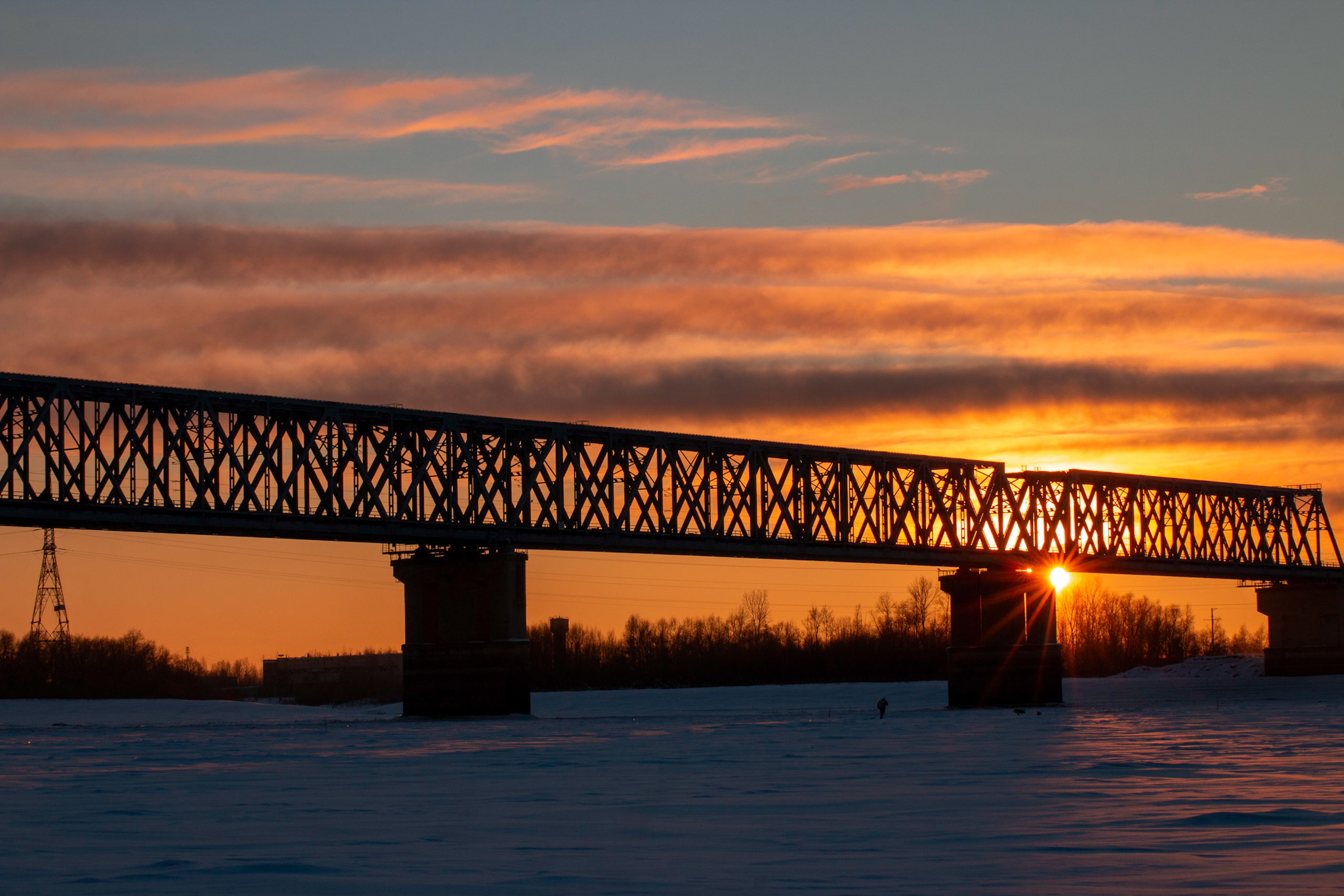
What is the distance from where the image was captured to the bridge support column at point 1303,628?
5207 inches

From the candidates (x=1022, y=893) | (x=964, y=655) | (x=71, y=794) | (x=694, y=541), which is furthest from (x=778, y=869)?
(x=964, y=655)

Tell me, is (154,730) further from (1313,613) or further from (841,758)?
(1313,613)

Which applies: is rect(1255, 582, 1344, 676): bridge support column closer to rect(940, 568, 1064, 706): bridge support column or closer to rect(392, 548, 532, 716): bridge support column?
rect(940, 568, 1064, 706): bridge support column

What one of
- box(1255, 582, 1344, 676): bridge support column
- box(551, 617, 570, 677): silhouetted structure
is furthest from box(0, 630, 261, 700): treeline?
box(1255, 582, 1344, 676): bridge support column

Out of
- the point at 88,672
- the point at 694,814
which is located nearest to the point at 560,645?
the point at 88,672

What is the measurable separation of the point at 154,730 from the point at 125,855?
52191 millimetres

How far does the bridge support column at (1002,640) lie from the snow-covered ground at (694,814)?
162 ft

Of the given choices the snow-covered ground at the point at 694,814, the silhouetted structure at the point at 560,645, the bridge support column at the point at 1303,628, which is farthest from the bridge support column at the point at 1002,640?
the silhouetted structure at the point at 560,645

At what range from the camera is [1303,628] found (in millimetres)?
135500

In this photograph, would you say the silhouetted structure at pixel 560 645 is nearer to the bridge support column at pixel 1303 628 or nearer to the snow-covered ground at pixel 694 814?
the bridge support column at pixel 1303 628

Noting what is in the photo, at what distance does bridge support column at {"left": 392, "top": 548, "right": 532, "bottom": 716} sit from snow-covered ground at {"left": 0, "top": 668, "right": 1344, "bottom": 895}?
27.2 metres

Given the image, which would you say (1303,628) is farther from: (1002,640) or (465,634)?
(465,634)

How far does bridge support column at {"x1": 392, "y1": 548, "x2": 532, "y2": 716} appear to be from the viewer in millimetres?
79625

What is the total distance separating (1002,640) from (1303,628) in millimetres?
45192
